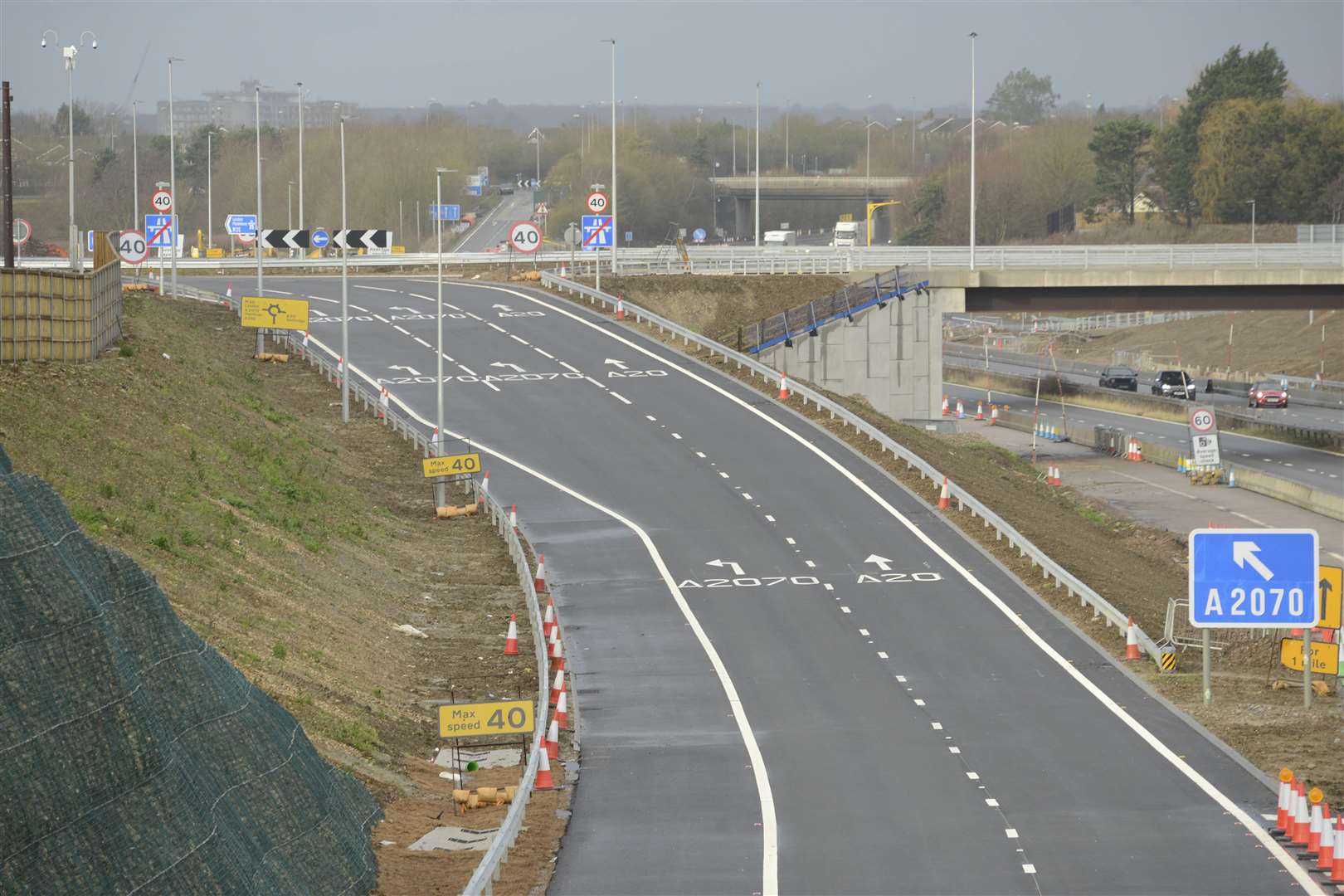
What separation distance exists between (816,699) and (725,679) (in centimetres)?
191

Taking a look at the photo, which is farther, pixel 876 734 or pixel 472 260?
pixel 472 260

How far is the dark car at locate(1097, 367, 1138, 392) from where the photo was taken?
99.7m

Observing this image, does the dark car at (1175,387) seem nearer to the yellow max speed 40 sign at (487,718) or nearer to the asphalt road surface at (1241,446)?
the asphalt road surface at (1241,446)

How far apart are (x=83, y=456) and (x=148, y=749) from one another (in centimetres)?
1887

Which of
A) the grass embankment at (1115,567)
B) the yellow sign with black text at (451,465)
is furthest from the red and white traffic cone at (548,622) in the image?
the yellow sign with black text at (451,465)

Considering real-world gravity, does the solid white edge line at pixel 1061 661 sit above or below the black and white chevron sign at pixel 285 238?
below

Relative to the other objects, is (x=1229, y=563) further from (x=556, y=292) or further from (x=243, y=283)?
(x=243, y=283)

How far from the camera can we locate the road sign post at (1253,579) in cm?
2678

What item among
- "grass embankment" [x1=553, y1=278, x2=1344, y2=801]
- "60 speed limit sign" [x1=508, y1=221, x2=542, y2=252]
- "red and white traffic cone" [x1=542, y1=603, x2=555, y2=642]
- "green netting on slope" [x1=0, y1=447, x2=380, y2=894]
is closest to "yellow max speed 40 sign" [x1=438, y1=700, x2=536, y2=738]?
"green netting on slope" [x1=0, y1=447, x2=380, y2=894]

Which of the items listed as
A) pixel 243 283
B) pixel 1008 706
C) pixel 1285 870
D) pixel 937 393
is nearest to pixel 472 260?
pixel 243 283

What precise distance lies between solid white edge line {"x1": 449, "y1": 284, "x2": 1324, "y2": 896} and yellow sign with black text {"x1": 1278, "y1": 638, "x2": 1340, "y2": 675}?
3338 mm

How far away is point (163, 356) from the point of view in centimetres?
4650

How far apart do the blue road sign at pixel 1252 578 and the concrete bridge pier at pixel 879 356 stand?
38.6m

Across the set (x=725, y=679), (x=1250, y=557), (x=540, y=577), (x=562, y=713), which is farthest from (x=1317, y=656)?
(x=540, y=577)
